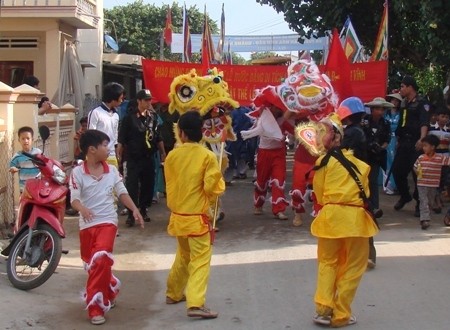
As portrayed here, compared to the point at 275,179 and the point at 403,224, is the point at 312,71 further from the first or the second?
the point at 403,224

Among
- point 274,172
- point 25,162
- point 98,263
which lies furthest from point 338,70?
point 98,263

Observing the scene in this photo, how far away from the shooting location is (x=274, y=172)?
10.8 metres

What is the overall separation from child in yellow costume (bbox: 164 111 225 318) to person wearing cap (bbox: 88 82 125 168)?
308 centimetres

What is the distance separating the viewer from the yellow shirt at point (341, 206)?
6055mm

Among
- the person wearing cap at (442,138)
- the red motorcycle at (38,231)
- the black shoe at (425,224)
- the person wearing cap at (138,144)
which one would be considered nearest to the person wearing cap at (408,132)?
the person wearing cap at (442,138)

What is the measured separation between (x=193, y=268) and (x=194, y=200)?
0.54 metres

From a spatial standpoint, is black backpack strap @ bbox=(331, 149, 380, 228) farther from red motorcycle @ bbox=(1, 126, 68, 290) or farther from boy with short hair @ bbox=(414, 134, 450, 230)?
boy with short hair @ bbox=(414, 134, 450, 230)

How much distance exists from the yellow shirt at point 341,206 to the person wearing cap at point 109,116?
12.6 feet

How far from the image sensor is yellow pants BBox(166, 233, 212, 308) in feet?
20.6

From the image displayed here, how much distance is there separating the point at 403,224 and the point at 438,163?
915 millimetres

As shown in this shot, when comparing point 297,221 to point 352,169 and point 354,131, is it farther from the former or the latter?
point 352,169

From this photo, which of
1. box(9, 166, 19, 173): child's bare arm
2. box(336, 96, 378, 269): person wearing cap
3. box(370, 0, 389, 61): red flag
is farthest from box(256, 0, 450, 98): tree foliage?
box(9, 166, 19, 173): child's bare arm

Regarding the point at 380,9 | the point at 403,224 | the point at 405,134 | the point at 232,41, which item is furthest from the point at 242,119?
the point at 232,41

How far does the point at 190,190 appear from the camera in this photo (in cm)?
643
